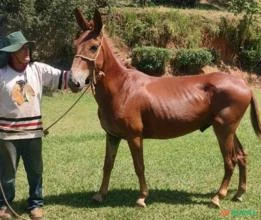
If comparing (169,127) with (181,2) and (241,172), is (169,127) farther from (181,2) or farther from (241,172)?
(181,2)

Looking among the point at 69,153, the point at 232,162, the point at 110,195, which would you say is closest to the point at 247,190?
the point at 232,162

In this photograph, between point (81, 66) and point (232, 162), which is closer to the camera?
point (81, 66)

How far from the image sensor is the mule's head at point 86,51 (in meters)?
5.51

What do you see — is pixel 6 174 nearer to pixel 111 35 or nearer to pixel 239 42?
pixel 111 35

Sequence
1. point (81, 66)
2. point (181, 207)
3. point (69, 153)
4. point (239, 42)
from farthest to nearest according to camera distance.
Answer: point (239, 42)
point (69, 153)
point (181, 207)
point (81, 66)

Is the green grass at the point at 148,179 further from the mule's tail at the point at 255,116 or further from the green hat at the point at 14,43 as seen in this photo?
the green hat at the point at 14,43

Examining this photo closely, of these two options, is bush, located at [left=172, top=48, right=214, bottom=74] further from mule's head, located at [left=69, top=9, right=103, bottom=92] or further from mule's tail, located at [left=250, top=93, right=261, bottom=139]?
mule's head, located at [left=69, top=9, right=103, bottom=92]

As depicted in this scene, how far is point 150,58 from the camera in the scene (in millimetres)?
19844

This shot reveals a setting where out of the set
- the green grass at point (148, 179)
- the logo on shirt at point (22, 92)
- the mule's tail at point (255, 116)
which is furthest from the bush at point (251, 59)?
the logo on shirt at point (22, 92)

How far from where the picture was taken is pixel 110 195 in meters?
6.59

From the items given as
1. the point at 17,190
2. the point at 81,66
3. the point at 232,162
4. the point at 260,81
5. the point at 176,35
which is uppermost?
the point at 81,66

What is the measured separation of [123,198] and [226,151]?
141 centimetres

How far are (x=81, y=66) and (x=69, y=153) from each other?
383cm

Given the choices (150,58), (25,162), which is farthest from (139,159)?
(150,58)
